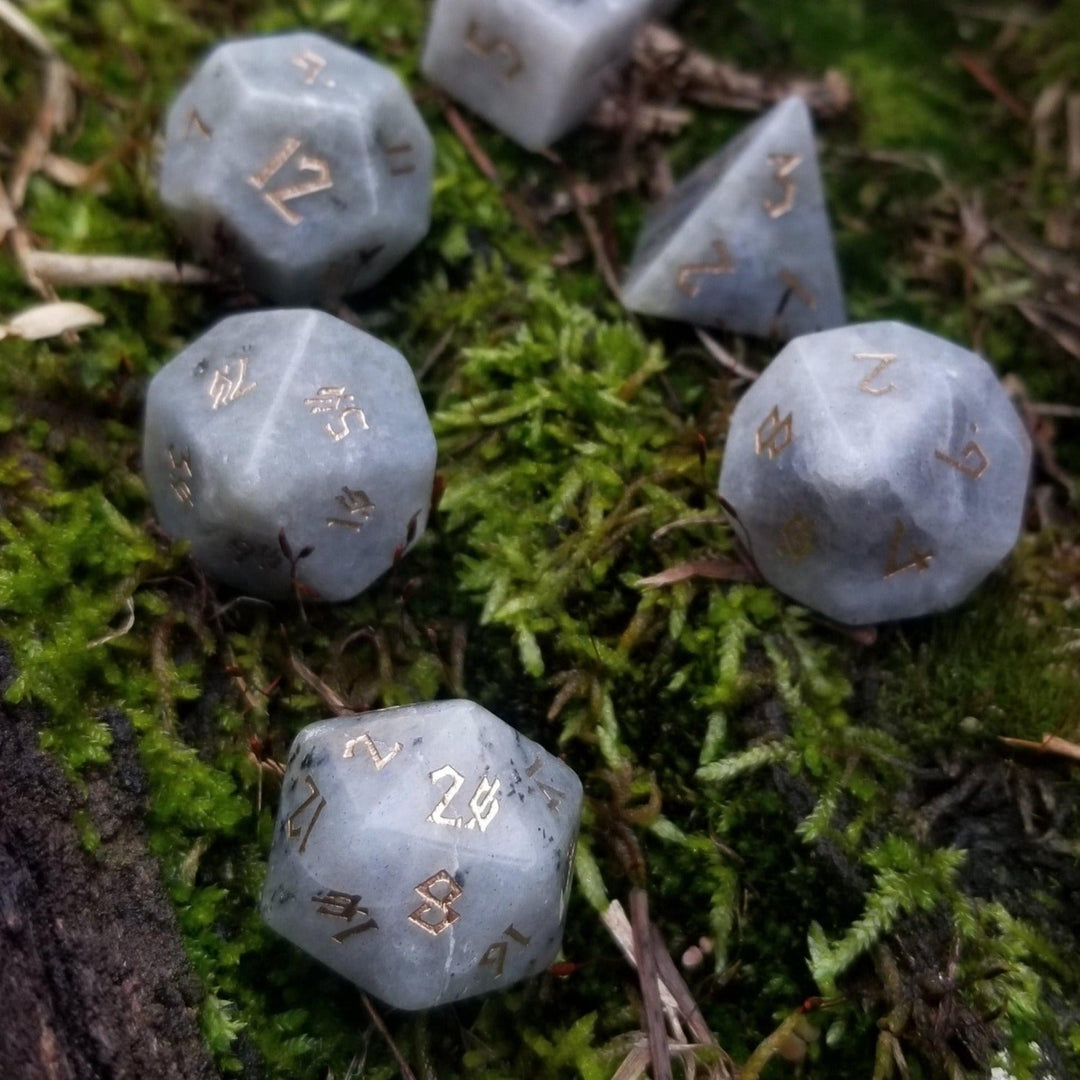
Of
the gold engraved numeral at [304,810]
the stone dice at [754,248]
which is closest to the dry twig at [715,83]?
the stone dice at [754,248]

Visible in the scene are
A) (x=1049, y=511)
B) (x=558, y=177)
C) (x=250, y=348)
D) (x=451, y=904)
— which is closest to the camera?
(x=451, y=904)

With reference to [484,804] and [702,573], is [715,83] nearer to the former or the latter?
[702,573]

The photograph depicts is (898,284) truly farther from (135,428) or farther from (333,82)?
(135,428)

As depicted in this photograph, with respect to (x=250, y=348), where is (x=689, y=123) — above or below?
above

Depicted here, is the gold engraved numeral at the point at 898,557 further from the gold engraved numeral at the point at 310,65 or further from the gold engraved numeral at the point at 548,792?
the gold engraved numeral at the point at 310,65

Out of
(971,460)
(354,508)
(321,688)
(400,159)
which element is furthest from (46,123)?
(971,460)

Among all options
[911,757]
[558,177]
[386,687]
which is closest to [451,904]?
[386,687]
